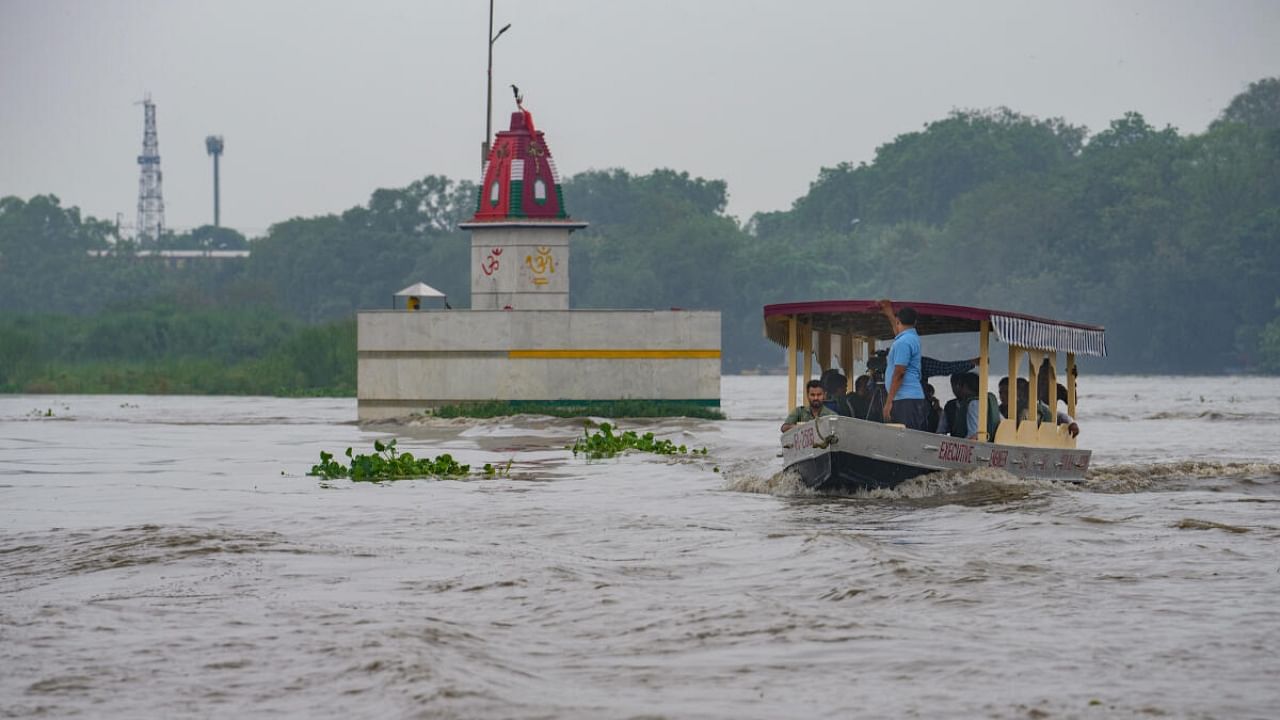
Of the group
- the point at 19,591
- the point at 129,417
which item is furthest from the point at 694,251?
the point at 19,591

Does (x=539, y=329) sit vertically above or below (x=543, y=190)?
below

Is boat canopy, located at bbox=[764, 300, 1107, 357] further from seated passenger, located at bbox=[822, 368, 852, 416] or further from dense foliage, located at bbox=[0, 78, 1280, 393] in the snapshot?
dense foliage, located at bbox=[0, 78, 1280, 393]

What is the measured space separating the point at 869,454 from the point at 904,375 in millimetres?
861

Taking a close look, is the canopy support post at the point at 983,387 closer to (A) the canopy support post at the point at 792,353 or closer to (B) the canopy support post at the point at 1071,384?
(A) the canopy support post at the point at 792,353

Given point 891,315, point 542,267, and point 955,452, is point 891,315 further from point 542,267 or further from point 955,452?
point 542,267

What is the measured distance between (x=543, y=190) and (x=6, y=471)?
739 inches

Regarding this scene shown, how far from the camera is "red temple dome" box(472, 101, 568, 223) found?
4119 centimetres

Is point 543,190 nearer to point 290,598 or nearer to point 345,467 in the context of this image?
point 345,467

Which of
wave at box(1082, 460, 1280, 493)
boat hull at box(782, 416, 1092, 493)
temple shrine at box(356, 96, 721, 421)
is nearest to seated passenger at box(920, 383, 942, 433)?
boat hull at box(782, 416, 1092, 493)

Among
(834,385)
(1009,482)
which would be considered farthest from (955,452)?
(834,385)

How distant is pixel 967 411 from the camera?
64.7 ft

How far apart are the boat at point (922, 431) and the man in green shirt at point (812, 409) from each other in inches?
8.1

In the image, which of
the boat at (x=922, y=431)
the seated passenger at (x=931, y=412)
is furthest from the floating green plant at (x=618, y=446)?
the seated passenger at (x=931, y=412)

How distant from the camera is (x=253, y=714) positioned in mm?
8992
